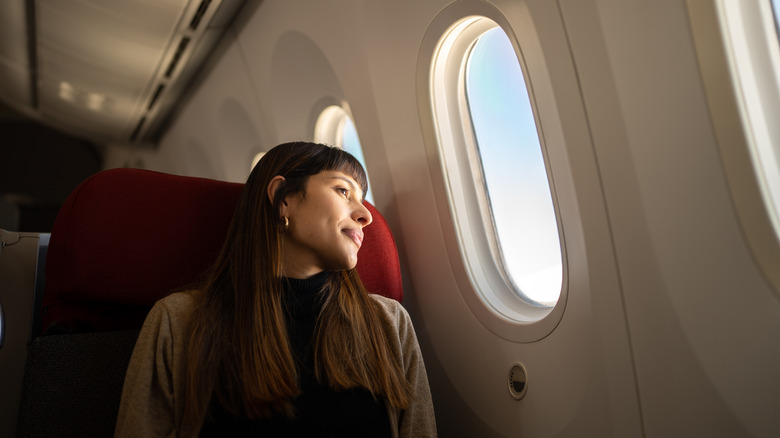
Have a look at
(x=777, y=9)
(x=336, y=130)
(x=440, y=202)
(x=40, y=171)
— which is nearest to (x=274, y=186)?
(x=440, y=202)

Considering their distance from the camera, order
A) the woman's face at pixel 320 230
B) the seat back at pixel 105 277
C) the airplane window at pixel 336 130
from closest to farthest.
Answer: the seat back at pixel 105 277, the woman's face at pixel 320 230, the airplane window at pixel 336 130

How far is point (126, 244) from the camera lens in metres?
1.66

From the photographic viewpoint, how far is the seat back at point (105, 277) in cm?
151

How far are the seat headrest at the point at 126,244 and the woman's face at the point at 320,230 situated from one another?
244mm

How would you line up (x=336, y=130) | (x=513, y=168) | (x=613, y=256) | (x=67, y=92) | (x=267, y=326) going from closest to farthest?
(x=267, y=326) < (x=613, y=256) < (x=513, y=168) < (x=336, y=130) < (x=67, y=92)

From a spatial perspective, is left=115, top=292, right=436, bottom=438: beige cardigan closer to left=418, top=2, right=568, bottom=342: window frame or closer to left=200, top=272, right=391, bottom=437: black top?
left=200, top=272, right=391, bottom=437: black top

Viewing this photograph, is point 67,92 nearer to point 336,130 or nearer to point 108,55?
point 108,55

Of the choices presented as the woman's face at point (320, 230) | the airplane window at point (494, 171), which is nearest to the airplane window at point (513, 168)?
the airplane window at point (494, 171)

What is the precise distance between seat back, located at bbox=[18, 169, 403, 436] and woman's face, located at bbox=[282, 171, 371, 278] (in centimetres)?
25

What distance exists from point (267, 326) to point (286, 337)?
0.07 metres

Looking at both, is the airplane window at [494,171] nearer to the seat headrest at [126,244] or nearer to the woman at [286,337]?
the woman at [286,337]

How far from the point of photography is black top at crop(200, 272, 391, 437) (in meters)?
1.50

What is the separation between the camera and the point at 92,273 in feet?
Answer: 5.24

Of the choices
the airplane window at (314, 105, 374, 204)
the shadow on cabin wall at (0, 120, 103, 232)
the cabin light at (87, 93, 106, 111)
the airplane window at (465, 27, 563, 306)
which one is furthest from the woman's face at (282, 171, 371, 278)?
the shadow on cabin wall at (0, 120, 103, 232)
